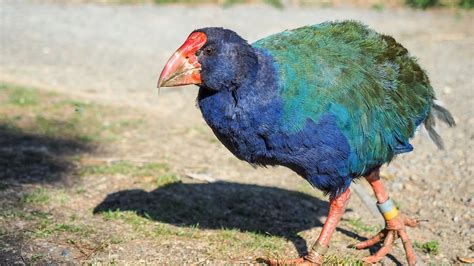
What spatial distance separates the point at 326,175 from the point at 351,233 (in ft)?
3.37

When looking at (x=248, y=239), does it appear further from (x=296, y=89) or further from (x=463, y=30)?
(x=463, y=30)

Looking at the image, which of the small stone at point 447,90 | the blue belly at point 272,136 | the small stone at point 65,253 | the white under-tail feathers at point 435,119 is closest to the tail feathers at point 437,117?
the white under-tail feathers at point 435,119

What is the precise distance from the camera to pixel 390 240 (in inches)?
164

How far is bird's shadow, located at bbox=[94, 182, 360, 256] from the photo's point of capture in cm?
450

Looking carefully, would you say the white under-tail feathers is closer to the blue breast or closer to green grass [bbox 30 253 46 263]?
the blue breast

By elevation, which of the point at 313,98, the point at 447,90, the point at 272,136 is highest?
the point at 313,98

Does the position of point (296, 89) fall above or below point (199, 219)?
above

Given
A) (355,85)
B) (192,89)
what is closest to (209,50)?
(355,85)

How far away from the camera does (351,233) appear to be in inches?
178

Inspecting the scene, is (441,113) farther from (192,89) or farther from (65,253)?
(192,89)

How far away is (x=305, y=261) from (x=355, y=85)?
1026 millimetres

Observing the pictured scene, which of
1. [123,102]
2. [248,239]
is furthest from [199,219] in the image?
[123,102]

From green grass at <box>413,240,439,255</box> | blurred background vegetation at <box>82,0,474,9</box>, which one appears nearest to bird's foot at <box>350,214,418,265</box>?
green grass at <box>413,240,439,255</box>

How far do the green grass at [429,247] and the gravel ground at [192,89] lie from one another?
2.4 inches
